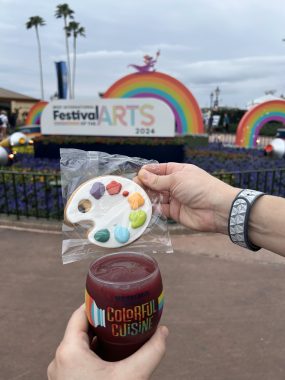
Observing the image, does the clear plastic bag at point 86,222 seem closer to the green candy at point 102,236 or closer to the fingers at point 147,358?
the green candy at point 102,236

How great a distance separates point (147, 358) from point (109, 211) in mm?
625

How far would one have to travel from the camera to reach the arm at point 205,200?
1.60 meters

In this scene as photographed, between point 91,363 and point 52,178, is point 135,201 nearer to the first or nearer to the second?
point 91,363

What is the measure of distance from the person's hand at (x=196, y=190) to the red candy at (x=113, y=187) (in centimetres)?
22

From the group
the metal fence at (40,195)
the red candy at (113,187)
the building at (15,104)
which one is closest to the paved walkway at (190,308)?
the metal fence at (40,195)

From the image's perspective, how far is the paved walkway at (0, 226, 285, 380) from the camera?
9.37ft

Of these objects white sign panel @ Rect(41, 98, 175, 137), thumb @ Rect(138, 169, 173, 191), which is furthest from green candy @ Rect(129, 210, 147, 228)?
white sign panel @ Rect(41, 98, 175, 137)

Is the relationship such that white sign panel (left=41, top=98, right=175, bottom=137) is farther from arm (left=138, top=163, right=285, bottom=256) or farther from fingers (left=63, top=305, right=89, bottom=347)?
fingers (left=63, top=305, right=89, bottom=347)

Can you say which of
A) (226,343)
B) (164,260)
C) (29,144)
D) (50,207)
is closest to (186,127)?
(29,144)

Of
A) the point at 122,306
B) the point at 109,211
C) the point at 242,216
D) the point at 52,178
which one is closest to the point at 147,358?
the point at 122,306

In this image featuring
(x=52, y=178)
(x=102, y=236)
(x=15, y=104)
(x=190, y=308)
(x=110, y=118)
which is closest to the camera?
(x=102, y=236)

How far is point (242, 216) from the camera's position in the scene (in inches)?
63.4

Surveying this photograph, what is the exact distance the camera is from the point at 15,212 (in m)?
6.49

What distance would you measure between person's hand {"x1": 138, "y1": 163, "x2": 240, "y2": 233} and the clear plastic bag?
0.08 m
